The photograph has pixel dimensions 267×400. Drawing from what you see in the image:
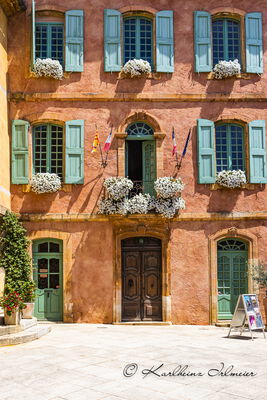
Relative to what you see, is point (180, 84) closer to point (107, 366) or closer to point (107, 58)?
point (107, 58)

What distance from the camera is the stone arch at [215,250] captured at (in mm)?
15836

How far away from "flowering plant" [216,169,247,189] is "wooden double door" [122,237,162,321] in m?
2.51

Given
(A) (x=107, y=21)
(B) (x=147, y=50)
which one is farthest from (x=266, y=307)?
(A) (x=107, y=21)

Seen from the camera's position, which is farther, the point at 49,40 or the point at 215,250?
the point at 49,40

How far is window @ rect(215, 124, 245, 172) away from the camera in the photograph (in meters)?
16.5

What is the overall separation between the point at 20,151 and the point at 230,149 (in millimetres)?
6067

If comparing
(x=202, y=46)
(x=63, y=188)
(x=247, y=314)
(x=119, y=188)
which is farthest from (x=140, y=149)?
(x=247, y=314)

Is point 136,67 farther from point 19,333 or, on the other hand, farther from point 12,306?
point 19,333

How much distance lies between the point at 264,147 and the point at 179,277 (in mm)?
4519

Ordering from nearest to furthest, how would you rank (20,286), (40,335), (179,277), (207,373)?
(207,373)
(40,335)
(20,286)
(179,277)

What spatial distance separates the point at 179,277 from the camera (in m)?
15.9

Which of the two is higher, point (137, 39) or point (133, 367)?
point (137, 39)

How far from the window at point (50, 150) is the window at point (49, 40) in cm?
208

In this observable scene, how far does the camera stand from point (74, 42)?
53.4 feet
